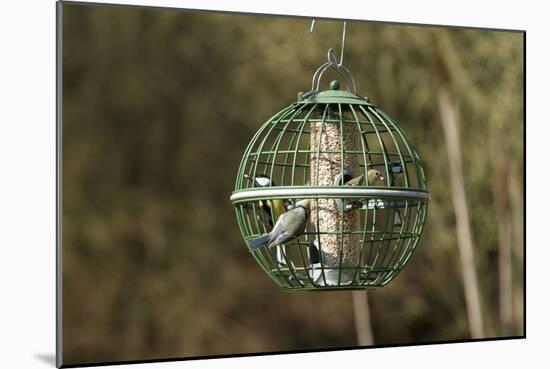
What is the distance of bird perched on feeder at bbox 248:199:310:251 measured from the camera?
3912 mm

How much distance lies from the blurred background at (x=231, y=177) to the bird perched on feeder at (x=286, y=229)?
350 centimetres

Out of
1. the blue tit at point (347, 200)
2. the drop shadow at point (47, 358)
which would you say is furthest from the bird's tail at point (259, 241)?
the drop shadow at point (47, 358)

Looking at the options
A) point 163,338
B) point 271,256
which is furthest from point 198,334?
point 271,256

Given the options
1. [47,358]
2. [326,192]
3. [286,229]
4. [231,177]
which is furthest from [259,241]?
[231,177]

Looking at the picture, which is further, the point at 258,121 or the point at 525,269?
the point at 258,121

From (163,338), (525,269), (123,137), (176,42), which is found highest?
(176,42)

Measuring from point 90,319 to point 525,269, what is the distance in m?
2.83

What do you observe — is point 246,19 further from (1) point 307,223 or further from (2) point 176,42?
(1) point 307,223

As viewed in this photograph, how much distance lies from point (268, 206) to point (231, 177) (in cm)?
360

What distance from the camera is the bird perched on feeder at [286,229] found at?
3.91m

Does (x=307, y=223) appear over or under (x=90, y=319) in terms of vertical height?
over

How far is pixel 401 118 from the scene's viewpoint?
7824 millimetres

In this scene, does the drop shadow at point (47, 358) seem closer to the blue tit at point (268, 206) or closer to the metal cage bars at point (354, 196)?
the metal cage bars at point (354, 196)

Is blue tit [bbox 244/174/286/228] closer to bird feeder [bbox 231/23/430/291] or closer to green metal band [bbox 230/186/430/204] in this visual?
bird feeder [bbox 231/23/430/291]
